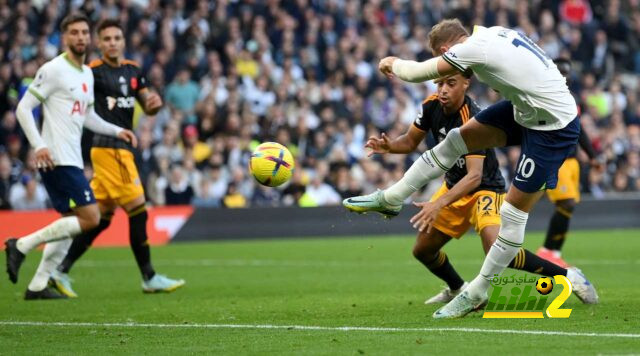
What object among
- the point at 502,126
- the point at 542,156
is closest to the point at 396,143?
the point at 502,126

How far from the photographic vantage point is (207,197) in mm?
21734

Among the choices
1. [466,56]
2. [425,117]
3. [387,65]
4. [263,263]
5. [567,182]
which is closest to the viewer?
[466,56]

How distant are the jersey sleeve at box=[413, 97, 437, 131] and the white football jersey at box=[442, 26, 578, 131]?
142 centimetres

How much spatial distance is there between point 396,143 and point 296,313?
68.8 inches

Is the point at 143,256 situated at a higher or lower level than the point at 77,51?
lower

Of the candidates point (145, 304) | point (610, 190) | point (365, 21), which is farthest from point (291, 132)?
point (145, 304)

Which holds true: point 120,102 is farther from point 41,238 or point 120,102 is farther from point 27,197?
point 27,197

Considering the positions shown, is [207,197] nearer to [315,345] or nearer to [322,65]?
[322,65]

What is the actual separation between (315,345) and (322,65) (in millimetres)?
18531

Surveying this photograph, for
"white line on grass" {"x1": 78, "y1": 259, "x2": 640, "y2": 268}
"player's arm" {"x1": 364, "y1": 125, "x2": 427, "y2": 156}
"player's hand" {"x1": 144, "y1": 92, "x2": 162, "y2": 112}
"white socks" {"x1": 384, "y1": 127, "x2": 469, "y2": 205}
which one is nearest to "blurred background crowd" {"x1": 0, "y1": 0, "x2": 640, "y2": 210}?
A: "white line on grass" {"x1": 78, "y1": 259, "x2": 640, "y2": 268}

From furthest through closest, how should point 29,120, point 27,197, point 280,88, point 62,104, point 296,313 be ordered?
point 280,88 → point 27,197 → point 62,104 → point 29,120 → point 296,313

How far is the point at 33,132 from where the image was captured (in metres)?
11.3

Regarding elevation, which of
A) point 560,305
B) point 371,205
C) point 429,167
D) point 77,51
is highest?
point 77,51

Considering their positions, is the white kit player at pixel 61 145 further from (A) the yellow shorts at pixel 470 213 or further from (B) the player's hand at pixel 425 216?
(B) the player's hand at pixel 425 216
